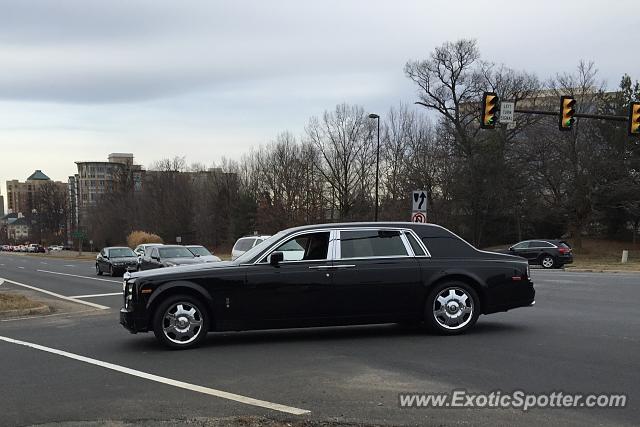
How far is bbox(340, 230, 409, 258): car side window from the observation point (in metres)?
8.59

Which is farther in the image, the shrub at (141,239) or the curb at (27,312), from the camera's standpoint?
the shrub at (141,239)

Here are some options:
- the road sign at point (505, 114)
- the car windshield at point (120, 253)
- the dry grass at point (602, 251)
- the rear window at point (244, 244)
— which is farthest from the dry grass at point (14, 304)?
the dry grass at point (602, 251)

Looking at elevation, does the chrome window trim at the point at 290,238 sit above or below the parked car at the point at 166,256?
above

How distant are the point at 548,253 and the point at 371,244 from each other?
25034mm

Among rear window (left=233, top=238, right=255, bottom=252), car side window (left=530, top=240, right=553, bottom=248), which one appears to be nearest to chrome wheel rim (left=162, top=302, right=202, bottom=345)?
rear window (left=233, top=238, right=255, bottom=252)

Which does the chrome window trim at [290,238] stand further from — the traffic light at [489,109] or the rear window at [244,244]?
the traffic light at [489,109]

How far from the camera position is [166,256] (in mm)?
21719

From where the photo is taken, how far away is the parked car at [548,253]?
101 feet

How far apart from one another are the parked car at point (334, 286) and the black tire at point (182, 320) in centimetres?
1

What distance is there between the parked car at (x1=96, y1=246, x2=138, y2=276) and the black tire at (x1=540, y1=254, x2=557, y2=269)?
67.6ft

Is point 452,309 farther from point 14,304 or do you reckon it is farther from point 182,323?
point 14,304

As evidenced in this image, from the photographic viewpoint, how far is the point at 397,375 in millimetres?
6465

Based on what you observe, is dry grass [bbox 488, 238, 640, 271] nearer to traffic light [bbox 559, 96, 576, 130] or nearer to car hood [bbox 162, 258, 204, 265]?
traffic light [bbox 559, 96, 576, 130]

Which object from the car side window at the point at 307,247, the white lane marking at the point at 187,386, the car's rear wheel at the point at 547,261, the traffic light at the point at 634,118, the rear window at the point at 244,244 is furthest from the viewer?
the car's rear wheel at the point at 547,261
